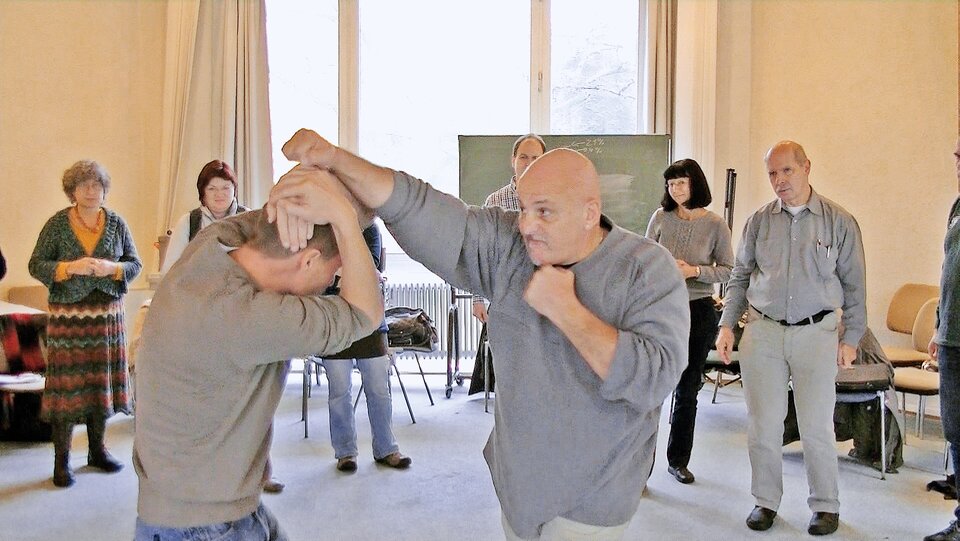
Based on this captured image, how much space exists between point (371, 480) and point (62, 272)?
167 cm

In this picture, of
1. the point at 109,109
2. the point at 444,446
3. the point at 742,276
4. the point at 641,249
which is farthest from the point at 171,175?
the point at 641,249

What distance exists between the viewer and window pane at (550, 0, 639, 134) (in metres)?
6.50

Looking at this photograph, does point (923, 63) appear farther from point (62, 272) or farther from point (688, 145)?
point (62, 272)

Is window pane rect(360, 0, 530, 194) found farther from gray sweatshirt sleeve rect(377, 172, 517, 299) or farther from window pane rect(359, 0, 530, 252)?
gray sweatshirt sleeve rect(377, 172, 517, 299)

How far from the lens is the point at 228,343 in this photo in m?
1.18

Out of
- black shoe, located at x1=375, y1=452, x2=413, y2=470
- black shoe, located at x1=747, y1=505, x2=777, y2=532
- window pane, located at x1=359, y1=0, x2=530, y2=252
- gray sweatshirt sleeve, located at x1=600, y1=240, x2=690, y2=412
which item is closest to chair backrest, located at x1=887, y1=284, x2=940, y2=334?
black shoe, located at x1=747, y1=505, x2=777, y2=532

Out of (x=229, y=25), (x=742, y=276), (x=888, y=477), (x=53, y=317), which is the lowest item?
(x=888, y=477)

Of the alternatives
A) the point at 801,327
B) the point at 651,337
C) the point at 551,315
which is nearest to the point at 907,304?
the point at 801,327

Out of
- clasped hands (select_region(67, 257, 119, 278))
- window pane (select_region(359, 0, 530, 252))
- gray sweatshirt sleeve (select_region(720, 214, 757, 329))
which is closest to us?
gray sweatshirt sleeve (select_region(720, 214, 757, 329))

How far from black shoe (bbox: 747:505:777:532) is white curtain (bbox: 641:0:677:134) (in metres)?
3.79

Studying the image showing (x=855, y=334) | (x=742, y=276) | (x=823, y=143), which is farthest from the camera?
(x=823, y=143)

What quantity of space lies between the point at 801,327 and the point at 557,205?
197cm

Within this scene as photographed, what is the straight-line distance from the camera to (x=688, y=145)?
20.0 ft

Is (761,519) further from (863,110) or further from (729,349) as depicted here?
(863,110)
